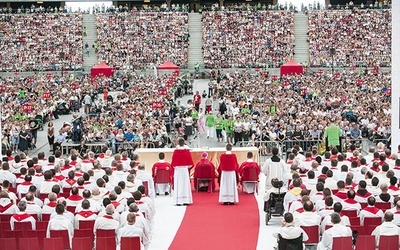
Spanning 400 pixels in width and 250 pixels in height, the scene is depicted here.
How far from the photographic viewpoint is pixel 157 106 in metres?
33.7

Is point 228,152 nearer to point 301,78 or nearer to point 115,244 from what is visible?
point 115,244

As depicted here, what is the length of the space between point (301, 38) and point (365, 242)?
2141 inches

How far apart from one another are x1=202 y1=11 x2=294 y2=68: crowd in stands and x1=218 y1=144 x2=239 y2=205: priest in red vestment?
133 feet

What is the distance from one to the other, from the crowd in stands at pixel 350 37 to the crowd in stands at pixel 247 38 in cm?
235

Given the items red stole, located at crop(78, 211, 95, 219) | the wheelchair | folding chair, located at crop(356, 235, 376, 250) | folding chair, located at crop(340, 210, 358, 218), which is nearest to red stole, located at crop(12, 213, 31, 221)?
red stole, located at crop(78, 211, 95, 219)

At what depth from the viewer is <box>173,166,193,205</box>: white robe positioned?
20.5 m

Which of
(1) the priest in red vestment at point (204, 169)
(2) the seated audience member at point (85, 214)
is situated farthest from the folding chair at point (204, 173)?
(2) the seated audience member at point (85, 214)

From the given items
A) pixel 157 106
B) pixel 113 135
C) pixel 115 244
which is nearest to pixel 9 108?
pixel 157 106

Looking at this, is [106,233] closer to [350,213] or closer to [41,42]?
[350,213]

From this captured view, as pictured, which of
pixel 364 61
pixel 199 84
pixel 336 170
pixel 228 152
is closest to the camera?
pixel 336 170

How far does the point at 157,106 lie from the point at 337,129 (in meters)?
10.1

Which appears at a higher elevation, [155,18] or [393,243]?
[155,18]

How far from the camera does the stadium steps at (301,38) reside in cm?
6378

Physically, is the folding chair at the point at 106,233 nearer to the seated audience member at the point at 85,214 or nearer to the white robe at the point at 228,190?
the seated audience member at the point at 85,214
